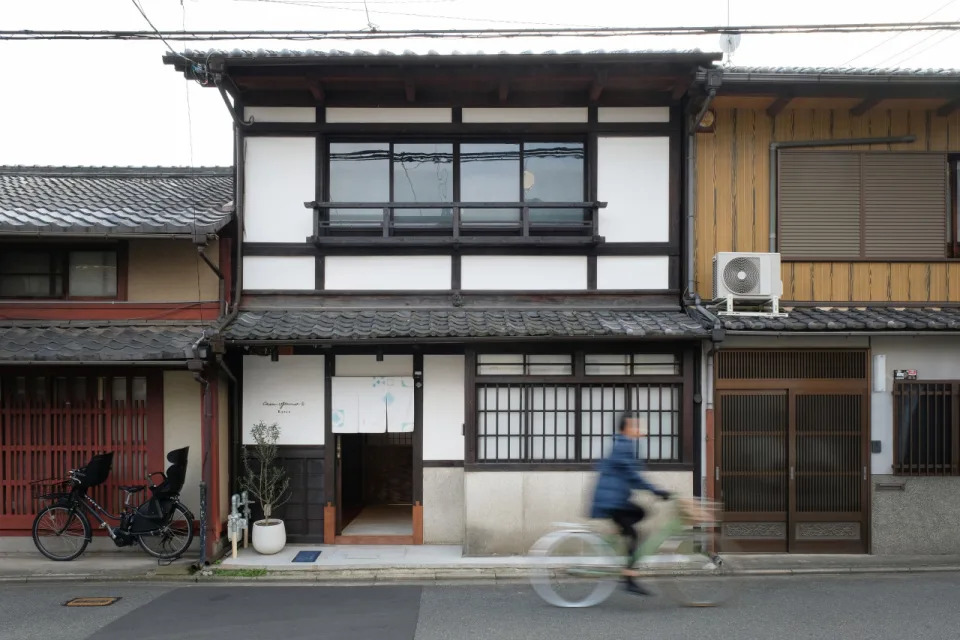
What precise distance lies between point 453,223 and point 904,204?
7043 mm

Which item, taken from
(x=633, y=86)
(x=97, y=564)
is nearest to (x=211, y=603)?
(x=97, y=564)

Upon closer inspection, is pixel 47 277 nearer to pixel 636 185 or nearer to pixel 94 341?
pixel 94 341

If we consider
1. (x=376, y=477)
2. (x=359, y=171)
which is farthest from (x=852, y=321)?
(x=376, y=477)

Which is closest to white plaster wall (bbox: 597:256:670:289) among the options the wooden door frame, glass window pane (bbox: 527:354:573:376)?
glass window pane (bbox: 527:354:573:376)

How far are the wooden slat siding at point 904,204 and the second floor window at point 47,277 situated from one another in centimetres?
1168

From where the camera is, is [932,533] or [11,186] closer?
[932,533]

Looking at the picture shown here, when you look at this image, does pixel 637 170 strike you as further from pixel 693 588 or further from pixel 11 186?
pixel 11 186

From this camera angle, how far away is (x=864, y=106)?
30.0 feet

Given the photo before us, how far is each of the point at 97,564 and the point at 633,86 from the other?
1031 cm

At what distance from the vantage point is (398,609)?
6.78 meters

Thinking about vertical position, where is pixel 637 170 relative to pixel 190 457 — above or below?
above

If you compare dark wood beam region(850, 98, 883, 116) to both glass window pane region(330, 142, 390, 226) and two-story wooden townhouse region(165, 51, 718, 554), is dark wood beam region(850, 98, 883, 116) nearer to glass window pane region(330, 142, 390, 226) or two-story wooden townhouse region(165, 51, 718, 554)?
two-story wooden townhouse region(165, 51, 718, 554)

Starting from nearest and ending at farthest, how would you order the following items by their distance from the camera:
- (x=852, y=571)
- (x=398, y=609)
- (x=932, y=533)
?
(x=398, y=609) → (x=852, y=571) → (x=932, y=533)

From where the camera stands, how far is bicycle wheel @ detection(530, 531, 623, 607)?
6559 mm
